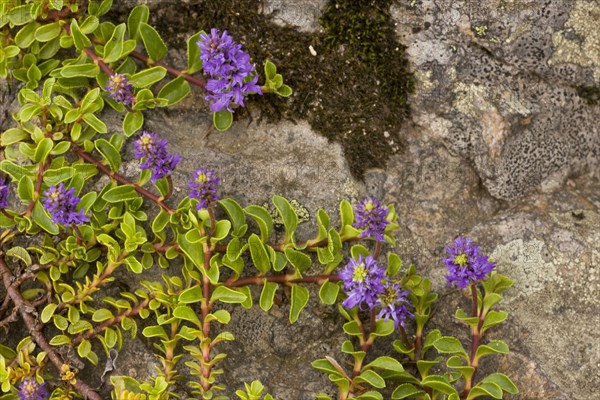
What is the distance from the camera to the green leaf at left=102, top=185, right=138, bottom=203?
4262 mm

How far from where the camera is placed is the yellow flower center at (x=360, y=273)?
3.93m

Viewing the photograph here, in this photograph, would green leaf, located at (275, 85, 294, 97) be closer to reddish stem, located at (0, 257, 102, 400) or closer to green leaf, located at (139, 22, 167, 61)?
green leaf, located at (139, 22, 167, 61)

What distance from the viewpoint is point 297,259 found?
4.23 m

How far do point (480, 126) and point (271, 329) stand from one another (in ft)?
5.25

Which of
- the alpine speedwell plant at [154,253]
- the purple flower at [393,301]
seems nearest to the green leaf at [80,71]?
the alpine speedwell plant at [154,253]

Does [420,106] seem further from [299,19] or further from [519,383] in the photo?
[519,383]

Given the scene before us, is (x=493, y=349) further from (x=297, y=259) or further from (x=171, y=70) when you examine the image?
(x=171, y=70)

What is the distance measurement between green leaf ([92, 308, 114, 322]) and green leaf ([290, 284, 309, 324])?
3.15 ft

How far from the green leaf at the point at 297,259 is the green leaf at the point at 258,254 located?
11cm

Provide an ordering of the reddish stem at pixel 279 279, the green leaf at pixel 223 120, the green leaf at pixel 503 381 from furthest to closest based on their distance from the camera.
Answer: the green leaf at pixel 223 120 < the reddish stem at pixel 279 279 < the green leaf at pixel 503 381

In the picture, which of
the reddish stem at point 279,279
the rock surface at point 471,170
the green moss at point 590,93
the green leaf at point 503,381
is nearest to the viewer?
the green leaf at point 503,381

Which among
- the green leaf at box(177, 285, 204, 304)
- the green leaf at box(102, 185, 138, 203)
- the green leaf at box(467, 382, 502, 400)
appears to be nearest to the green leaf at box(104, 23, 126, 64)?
the green leaf at box(102, 185, 138, 203)

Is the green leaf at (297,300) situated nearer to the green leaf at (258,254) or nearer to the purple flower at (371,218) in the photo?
the green leaf at (258,254)

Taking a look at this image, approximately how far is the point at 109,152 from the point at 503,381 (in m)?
2.35
